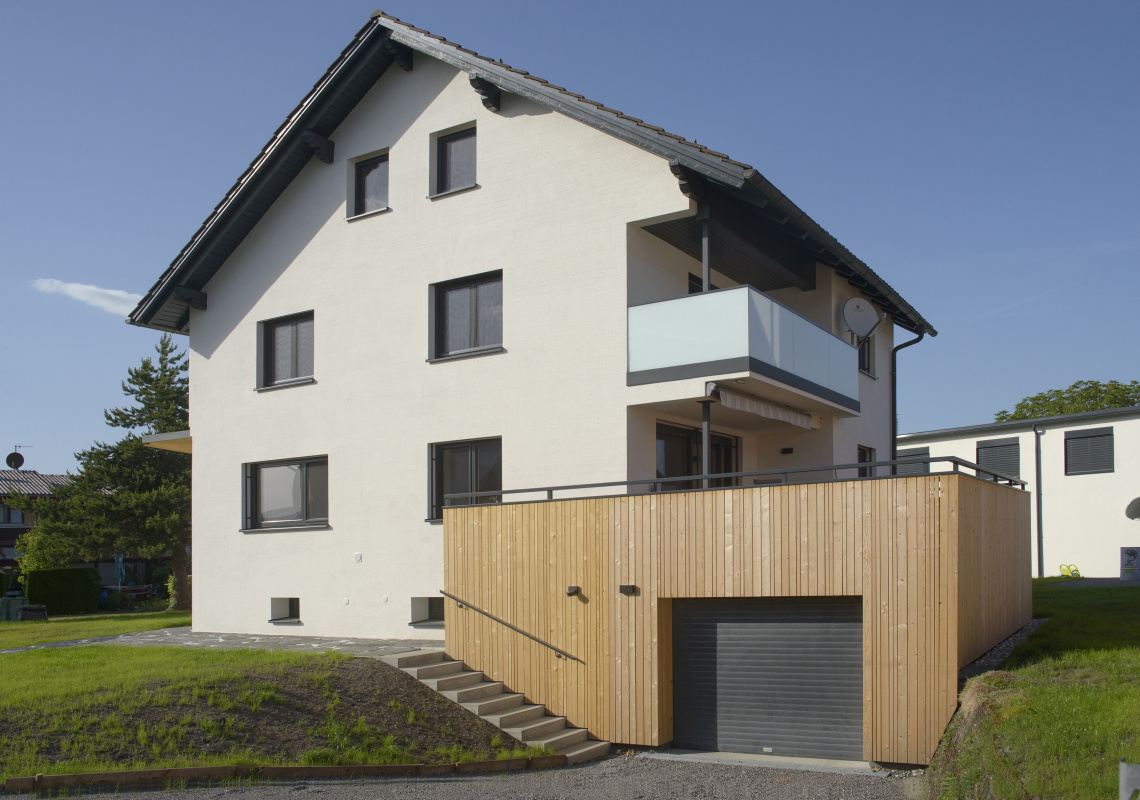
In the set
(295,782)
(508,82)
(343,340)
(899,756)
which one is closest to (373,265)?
(343,340)

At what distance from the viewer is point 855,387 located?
18.1m

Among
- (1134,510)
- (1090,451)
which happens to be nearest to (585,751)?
(1134,510)

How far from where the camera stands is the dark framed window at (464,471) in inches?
664

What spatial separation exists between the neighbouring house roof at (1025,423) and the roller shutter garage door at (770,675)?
20928 mm

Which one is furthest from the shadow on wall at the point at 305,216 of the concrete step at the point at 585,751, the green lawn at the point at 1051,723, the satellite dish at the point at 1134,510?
the satellite dish at the point at 1134,510

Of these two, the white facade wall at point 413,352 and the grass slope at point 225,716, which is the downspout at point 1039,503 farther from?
the grass slope at point 225,716

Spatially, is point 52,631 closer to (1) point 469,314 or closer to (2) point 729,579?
(1) point 469,314

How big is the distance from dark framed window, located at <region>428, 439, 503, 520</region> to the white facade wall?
0.26 m

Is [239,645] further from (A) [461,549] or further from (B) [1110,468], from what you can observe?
(B) [1110,468]

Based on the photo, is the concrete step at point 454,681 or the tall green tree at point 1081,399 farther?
the tall green tree at point 1081,399

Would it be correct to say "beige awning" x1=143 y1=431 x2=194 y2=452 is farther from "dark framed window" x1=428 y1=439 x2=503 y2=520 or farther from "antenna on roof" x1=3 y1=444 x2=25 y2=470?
"antenna on roof" x1=3 y1=444 x2=25 y2=470

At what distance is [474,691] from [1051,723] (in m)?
7.59

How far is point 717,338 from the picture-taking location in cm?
1443

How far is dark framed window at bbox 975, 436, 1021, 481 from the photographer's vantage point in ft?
106
